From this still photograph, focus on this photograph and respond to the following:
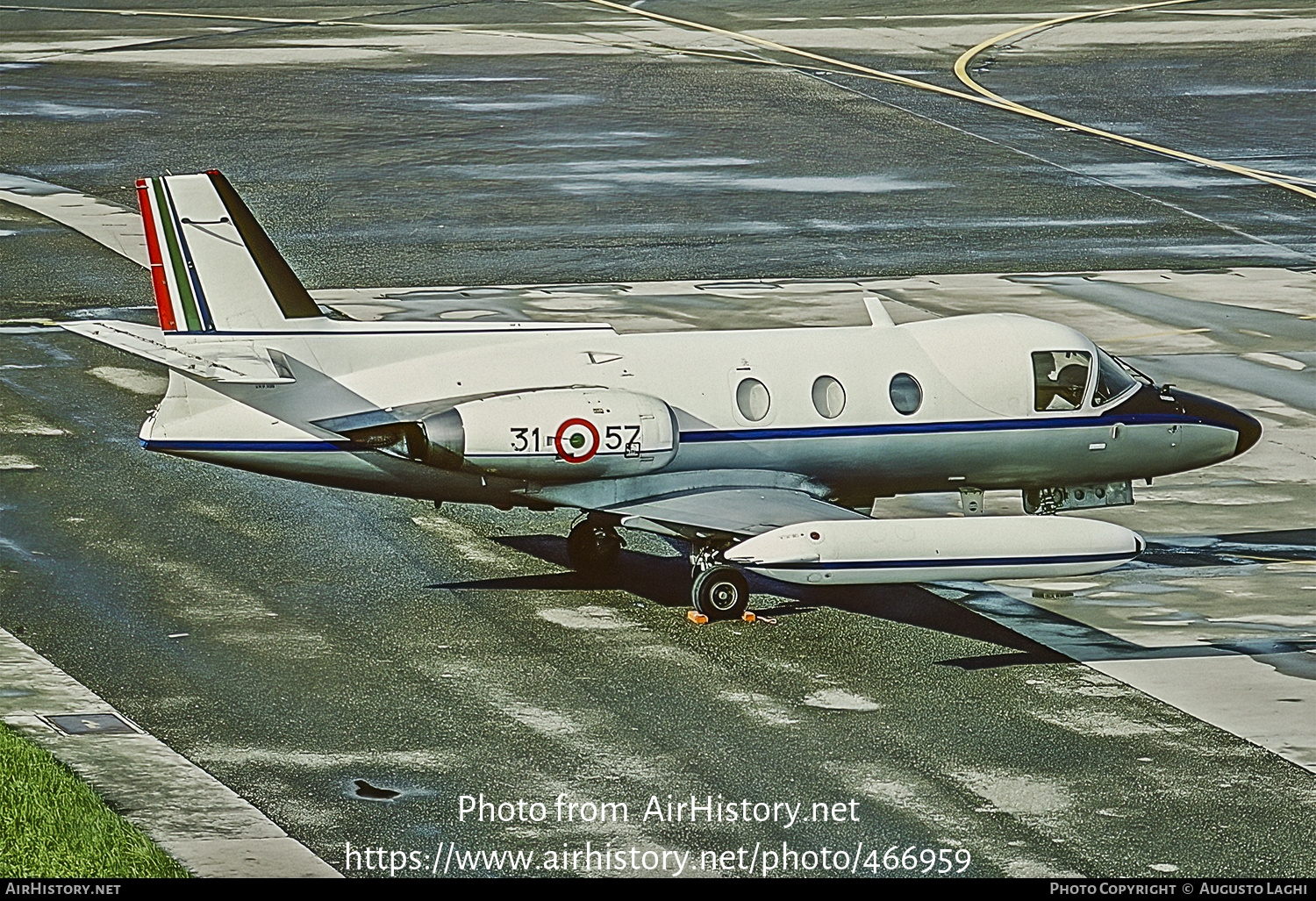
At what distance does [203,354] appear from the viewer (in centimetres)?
2059

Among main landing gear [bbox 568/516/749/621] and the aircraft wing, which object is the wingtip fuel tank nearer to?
the aircraft wing

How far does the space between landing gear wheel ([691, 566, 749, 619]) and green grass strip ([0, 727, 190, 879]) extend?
269 inches

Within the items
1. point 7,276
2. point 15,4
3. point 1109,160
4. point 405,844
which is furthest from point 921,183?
point 15,4

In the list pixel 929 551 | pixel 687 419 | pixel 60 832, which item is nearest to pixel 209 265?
pixel 687 419

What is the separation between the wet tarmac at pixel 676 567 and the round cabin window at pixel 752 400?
2.06 m

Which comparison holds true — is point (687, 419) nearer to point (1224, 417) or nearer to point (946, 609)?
point (946, 609)

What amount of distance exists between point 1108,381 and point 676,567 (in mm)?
5312

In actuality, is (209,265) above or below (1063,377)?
above

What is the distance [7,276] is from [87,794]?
2443 centimetres

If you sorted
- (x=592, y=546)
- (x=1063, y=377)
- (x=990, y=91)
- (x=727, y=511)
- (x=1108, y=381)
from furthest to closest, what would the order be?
(x=990, y=91), (x=592, y=546), (x=1108, y=381), (x=1063, y=377), (x=727, y=511)

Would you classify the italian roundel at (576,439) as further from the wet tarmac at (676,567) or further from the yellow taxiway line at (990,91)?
the yellow taxiway line at (990,91)

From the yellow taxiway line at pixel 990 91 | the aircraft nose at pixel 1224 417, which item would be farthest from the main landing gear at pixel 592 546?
the yellow taxiway line at pixel 990 91

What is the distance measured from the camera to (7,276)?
127 feet

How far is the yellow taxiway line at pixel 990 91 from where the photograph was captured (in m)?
50.4
